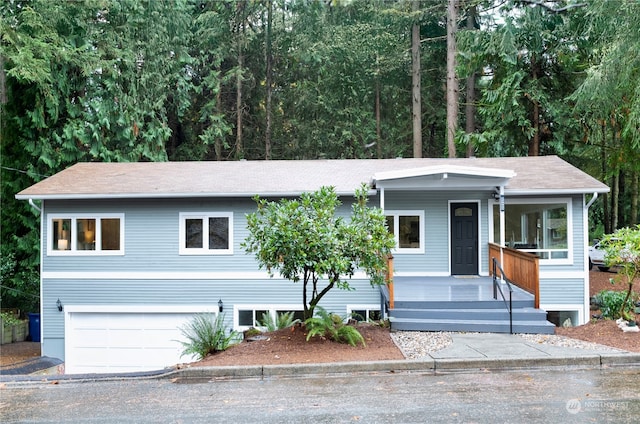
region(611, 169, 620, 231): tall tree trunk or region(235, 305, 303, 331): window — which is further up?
region(611, 169, 620, 231): tall tree trunk

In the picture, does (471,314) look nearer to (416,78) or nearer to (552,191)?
(552,191)

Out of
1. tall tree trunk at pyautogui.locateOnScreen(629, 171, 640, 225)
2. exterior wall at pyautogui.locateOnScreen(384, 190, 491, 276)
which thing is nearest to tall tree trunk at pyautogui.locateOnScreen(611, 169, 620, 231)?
tall tree trunk at pyautogui.locateOnScreen(629, 171, 640, 225)

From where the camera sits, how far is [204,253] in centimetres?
1489

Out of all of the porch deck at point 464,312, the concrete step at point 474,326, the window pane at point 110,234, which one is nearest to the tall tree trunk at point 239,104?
the window pane at point 110,234

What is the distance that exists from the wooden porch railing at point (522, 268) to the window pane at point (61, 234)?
10759mm

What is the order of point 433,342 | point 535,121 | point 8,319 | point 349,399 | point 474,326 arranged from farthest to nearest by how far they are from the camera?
1. point 535,121
2. point 8,319
3. point 474,326
4. point 433,342
5. point 349,399

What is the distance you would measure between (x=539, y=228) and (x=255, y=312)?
7.42 metres

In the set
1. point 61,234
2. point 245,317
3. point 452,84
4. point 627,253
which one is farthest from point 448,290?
point 452,84

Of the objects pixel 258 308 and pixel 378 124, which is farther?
pixel 378 124

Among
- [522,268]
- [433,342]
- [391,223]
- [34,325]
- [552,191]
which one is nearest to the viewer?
[433,342]

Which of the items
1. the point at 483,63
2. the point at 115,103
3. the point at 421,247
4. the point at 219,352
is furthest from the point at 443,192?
the point at 115,103

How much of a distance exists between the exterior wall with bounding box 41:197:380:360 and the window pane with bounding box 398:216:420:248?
100 cm

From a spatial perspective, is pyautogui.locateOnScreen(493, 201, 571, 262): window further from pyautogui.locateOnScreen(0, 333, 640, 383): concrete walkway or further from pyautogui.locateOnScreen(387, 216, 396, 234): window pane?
pyautogui.locateOnScreen(0, 333, 640, 383): concrete walkway

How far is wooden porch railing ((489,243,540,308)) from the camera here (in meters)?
11.4
